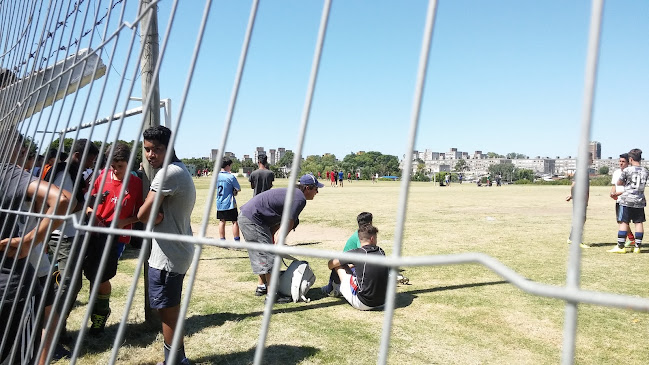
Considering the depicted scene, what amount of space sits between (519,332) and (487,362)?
0.83m

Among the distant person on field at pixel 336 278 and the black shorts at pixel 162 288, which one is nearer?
the black shorts at pixel 162 288

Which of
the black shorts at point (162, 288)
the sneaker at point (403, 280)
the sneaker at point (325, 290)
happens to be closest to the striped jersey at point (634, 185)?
the sneaker at point (403, 280)

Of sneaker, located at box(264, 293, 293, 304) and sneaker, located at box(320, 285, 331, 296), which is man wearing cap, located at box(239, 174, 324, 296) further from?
sneaker, located at box(320, 285, 331, 296)

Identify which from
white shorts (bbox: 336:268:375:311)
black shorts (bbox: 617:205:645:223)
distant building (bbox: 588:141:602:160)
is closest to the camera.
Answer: distant building (bbox: 588:141:602:160)

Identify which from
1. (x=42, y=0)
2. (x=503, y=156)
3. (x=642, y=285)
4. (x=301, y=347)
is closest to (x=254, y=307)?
(x=301, y=347)

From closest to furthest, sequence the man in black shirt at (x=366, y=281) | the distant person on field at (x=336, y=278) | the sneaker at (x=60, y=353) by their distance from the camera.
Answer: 1. the sneaker at (x=60, y=353)
2. the man in black shirt at (x=366, y=281)
3. the distant person on field at (x=336, y=278)

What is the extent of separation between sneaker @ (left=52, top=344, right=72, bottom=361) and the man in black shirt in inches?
95.9

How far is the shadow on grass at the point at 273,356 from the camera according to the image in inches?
140

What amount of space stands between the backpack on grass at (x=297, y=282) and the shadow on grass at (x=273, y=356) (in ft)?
4.10

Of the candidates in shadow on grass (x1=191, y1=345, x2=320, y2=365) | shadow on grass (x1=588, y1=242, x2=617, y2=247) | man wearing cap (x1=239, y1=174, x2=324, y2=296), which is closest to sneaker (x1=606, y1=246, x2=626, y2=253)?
shadow on grass (x1=588, y1=242, x2=617, y2=247)

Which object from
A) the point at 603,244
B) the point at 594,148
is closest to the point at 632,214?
the point at 603,244

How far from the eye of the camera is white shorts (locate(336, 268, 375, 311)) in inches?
189

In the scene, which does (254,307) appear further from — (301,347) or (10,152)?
(10,152)

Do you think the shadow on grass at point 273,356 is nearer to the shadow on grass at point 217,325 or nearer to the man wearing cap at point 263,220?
the shadow on grass at point 217,325
